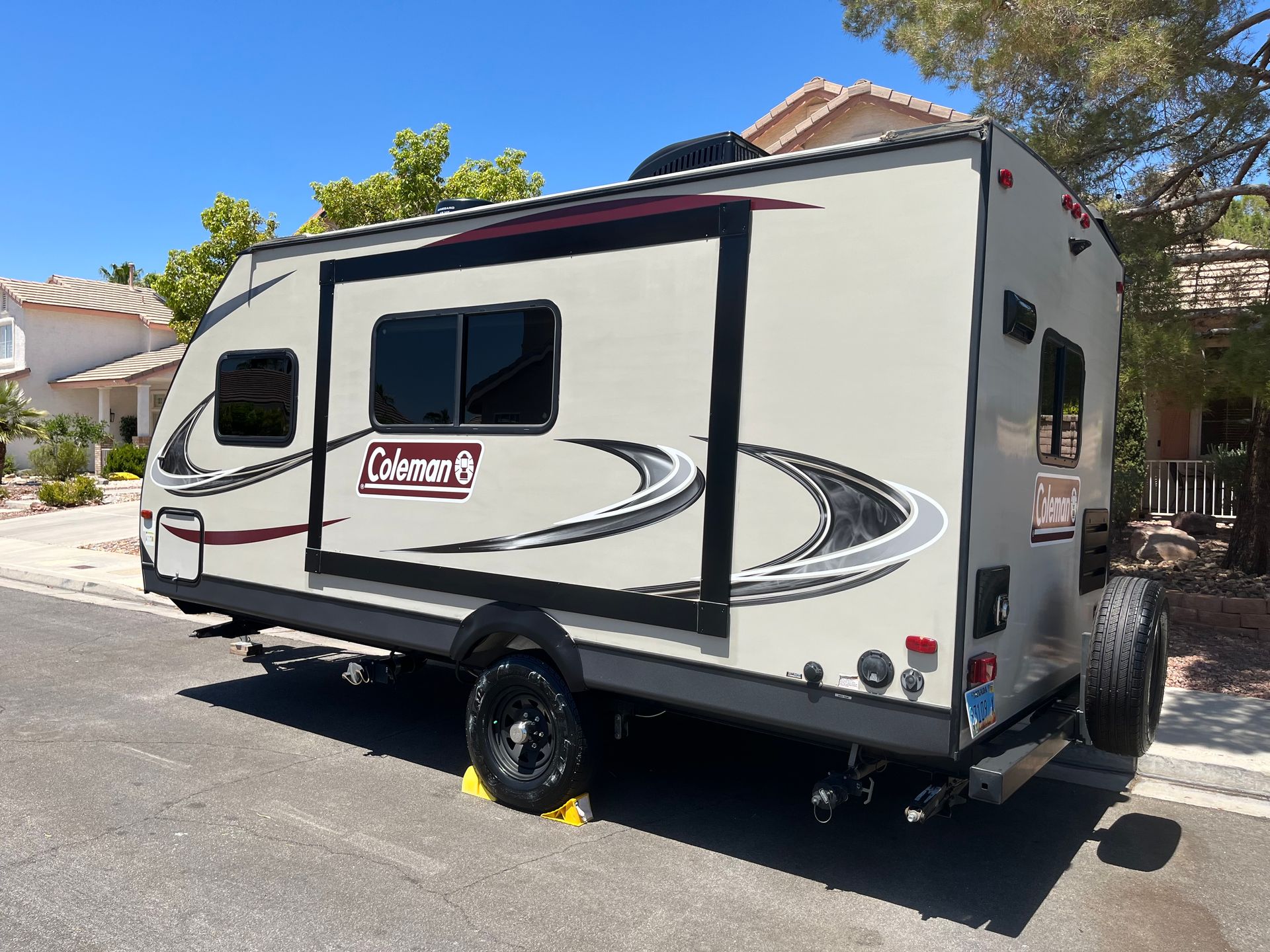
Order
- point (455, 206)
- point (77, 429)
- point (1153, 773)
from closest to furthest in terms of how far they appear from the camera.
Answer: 1. point (1153, 773)
2. point (455, 206)
3. point (77, 429)

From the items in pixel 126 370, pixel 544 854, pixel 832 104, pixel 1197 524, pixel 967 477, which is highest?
pixel 832 104

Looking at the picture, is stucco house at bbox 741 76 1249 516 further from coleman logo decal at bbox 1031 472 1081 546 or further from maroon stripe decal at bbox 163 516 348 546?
maroon stripe decal at bbox 163 516 348 546

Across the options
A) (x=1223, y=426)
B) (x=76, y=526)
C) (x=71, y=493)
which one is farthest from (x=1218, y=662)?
(x=71, y=493)

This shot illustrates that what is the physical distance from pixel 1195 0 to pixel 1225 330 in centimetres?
263

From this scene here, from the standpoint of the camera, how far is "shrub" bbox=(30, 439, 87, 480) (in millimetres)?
22219

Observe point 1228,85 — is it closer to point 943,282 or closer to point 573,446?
point 943,282

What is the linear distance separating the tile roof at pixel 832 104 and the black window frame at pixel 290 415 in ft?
31.7

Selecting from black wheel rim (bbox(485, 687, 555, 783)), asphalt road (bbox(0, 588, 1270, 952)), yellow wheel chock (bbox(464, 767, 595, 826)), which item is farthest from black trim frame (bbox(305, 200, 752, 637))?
asphalt road (bbox(0, 588, 1270, 952))

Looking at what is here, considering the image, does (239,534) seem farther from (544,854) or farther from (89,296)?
(89,296)

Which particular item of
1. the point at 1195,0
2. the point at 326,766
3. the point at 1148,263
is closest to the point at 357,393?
the point at 326,766

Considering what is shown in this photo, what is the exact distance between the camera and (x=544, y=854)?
4637 mm

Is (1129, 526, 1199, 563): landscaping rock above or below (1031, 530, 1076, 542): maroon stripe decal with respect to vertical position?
below

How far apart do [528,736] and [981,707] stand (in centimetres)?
225

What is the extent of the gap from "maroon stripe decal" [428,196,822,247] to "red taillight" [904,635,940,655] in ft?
5.91
